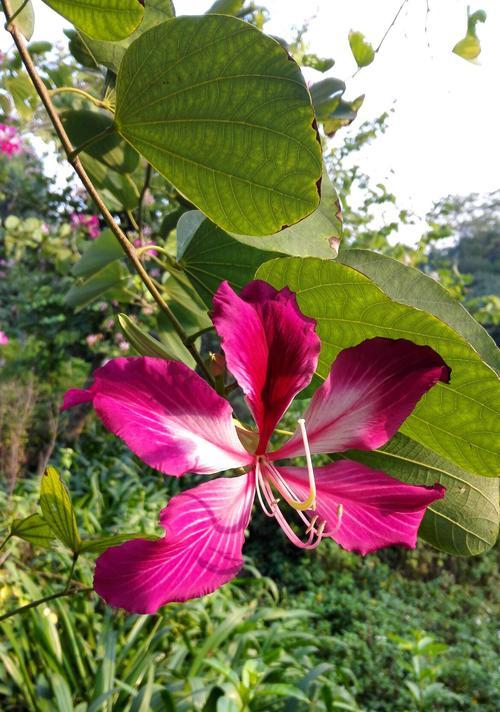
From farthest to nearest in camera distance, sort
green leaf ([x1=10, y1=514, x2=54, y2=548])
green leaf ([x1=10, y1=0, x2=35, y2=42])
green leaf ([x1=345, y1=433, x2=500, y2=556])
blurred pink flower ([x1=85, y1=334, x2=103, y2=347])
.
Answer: blurred pink flower ([x1=85, y1=334, x2=103, y2=347]) → green leaf ([x1=10, y1=0, x2=35, y2=42]) → green leaf ([x1=10, y1=514, x2=54, y2=548]) → green leaf ([x1=345, y1=433, x2=500, y2=556])

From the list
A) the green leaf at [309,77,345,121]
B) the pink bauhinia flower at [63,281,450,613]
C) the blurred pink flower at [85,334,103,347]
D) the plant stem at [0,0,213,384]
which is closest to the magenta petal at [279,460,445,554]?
the pink bauhinia flower at [63,281,450,613]

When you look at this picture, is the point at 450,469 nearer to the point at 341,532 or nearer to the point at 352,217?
the point at 341,532

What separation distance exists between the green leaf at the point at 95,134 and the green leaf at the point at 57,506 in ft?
1.51

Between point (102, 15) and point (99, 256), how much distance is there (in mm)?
532

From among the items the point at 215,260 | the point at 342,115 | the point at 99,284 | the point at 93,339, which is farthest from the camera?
the point at 93,339

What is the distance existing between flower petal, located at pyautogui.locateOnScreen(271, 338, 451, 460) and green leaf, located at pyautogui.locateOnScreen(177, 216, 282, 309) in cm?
14

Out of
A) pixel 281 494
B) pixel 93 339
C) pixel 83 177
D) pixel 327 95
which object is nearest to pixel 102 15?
pixel 83 177

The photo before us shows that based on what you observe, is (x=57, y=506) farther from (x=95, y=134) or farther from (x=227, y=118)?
(x=95, y=134)

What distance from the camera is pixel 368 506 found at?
13.8 inches

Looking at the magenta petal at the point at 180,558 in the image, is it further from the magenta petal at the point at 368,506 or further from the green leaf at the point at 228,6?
the green leaf at the point at 228,6

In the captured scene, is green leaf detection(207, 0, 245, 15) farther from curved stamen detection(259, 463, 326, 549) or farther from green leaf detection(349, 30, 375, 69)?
curved stamen detection(259, 463, 326, 549)

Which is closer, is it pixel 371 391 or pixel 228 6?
pixel 371 391

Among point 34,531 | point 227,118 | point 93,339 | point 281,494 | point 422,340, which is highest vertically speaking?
point 227,118

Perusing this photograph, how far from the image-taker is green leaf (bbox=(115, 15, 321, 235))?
0.31 m
